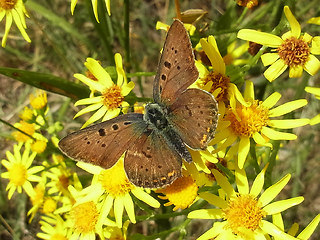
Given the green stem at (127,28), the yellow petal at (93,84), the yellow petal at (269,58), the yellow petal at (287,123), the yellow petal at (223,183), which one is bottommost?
the yellow petal at (223,183)

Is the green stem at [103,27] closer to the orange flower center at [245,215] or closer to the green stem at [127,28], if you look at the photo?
the green stem at [127,28]

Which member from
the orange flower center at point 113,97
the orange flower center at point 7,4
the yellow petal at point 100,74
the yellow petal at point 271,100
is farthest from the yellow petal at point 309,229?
the orange flower center at point 7,4

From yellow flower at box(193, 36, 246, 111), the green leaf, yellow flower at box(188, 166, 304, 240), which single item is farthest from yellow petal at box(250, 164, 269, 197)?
the green leaf

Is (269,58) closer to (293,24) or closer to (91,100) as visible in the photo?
(293,24)

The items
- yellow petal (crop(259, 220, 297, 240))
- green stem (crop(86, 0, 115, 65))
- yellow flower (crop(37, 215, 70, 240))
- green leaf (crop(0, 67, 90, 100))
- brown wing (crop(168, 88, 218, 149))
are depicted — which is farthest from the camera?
yellow flower (crop(37, 215, 70, 240))

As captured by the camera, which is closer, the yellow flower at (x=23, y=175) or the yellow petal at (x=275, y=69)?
the yellow petal at (x=275, y=69)

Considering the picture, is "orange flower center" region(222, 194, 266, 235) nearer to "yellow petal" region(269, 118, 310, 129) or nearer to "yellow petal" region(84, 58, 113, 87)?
"yellow petal" region(269, 118, 310, 129)

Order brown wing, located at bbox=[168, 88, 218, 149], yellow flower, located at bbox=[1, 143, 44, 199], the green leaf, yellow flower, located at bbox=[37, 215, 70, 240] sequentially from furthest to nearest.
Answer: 1. yellow flower, located at bbox=[1, 143, 44, 199]
2. yellow flower, located at bbox=[37, 215, 70, 240]
3. the green leaf
4. brown wing, located at bbox=[168, 88, 218, 149]
